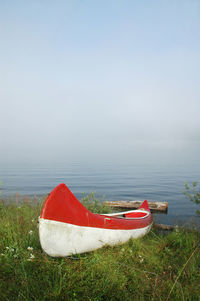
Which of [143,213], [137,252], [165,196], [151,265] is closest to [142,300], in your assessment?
[151,265]

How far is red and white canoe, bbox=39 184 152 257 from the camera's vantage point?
13.9 feet

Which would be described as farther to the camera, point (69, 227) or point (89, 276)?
point (69, 227)

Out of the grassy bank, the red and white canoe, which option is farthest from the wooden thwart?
the grassy bank

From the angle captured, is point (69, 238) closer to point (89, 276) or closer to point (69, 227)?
point (69, 227)

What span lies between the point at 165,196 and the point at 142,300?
17038mm

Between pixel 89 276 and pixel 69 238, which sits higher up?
pixel 69 238

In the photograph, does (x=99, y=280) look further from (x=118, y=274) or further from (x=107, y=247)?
(x=107, y=247)

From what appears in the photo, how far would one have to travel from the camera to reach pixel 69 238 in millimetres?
4508

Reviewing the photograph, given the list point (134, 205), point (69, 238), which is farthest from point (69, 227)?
point (134, 205)

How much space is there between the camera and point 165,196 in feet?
63.2

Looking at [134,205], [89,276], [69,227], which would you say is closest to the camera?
[89,276]

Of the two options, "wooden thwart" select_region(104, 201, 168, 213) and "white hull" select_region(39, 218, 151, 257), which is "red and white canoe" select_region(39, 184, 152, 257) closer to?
"white hull" select_region(39, 218, 151, 257)

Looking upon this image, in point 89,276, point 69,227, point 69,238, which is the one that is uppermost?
point 69,227

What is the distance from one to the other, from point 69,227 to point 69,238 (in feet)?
0.79
